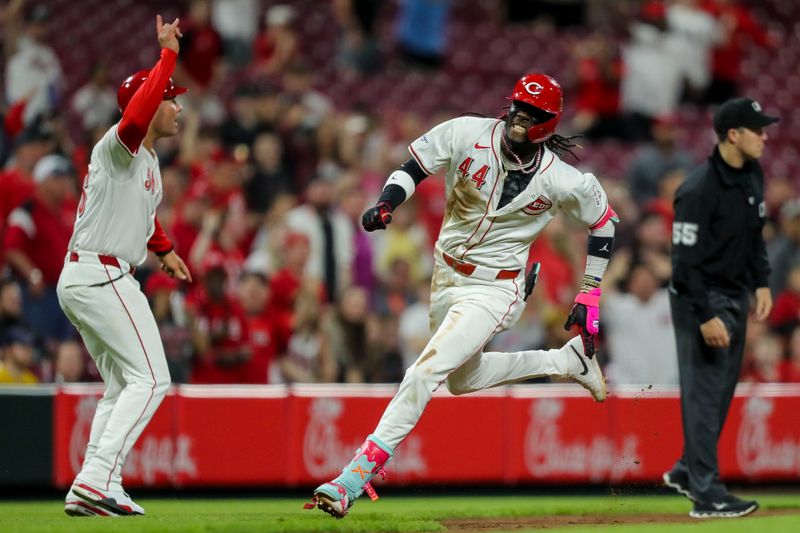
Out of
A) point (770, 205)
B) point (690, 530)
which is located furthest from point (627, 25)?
point (690, 530)

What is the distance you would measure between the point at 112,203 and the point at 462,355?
2.07 metres

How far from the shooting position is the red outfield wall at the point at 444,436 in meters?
9.70

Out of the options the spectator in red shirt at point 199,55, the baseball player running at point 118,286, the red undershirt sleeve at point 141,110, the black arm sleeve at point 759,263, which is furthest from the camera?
the spectator in red shirt at point 199,55

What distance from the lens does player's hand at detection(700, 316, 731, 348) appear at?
759 cm

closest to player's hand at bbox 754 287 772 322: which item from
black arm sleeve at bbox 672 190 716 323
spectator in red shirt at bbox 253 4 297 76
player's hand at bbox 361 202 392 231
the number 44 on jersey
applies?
black arm sleeve at bbox 672 190 716 323

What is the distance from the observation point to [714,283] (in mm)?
7820

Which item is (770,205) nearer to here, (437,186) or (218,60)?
(437,186)

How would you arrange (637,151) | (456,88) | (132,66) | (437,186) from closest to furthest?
(437,186) → (132,66) → (637,151) → (456,88)

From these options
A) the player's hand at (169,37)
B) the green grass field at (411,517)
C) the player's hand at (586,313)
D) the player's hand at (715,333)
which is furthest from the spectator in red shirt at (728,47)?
the player's hand at (169,37)

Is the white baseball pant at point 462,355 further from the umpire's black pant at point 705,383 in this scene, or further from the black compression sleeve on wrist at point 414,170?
the umpire's black pant at point 705,383

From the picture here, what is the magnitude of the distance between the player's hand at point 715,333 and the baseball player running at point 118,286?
3.13 metres

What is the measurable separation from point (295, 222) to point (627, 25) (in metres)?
6.44

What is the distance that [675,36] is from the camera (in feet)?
52.0

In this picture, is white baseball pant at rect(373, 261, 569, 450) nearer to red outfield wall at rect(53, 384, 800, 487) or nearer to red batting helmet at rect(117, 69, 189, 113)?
red batting helmet at rect(117, 69, 189, 113)
